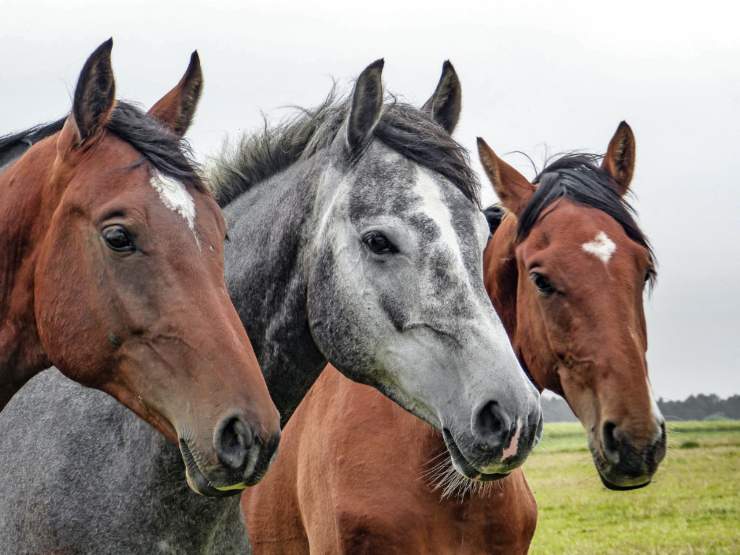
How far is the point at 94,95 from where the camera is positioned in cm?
399

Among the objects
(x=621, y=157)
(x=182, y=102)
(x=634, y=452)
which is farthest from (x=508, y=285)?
(x=182, y=102)

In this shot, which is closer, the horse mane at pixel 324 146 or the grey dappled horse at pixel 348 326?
the grey dappled horse at pixel 348 326

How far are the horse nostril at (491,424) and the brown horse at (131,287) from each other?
0.96 meters

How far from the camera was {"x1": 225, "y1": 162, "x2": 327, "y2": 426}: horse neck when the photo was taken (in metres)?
4.83

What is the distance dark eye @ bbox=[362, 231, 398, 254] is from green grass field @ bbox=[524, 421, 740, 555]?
2275mm

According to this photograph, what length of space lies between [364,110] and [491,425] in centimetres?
182

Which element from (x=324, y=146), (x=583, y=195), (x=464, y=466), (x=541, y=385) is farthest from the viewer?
(x=583, y=195)

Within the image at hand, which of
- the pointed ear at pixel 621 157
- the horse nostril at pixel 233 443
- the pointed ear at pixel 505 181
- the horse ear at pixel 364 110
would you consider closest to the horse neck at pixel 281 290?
the horse ear at pixel 364 110

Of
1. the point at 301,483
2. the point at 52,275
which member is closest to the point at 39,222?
the point at 52,275

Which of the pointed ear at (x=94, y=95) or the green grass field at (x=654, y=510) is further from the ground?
the pointed ear at (x=94, y=95)

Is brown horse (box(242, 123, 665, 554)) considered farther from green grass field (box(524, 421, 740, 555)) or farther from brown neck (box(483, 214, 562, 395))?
green grass field (box(524, 421, 740, 555))

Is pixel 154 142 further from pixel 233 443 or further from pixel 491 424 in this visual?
pixel 491 424

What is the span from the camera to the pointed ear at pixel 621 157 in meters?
6.75

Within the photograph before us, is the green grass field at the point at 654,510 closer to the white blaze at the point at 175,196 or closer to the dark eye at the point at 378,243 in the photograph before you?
the dark eye at the point at 378,243
